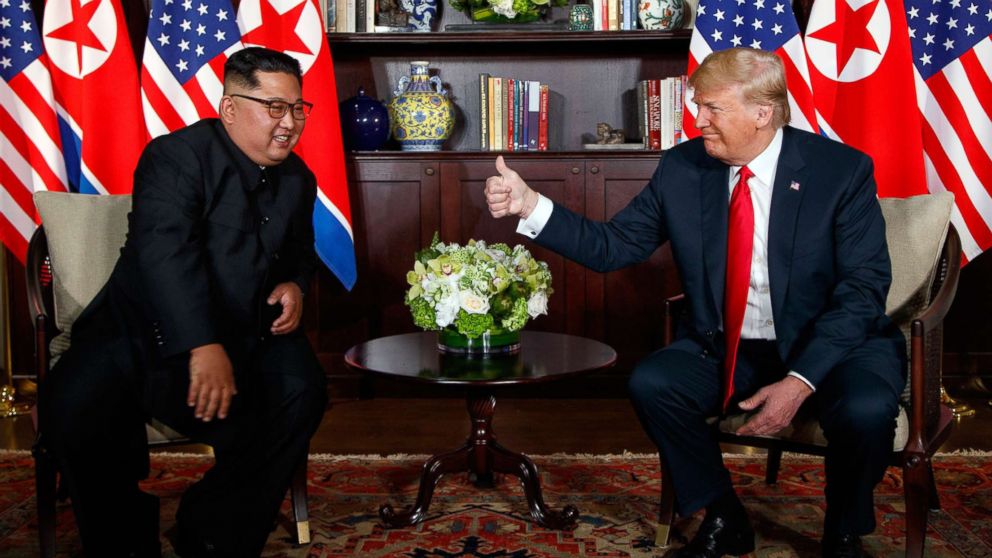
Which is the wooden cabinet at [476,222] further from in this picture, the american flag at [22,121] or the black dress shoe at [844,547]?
the black dress shoe at [844,547]

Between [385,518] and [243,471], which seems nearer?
[243,471]

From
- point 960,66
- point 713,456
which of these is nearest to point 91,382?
point 713,456

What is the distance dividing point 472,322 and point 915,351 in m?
1.07

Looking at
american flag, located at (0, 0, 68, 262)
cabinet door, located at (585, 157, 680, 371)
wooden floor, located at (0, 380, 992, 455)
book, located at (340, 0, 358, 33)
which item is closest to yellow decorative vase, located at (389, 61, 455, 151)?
book, located at (340, 0, 358, 33)

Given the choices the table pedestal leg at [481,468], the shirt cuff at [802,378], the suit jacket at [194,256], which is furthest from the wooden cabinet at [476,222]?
the shirt cuff at [802,378]

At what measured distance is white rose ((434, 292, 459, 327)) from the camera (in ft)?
8.67

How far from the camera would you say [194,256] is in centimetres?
227

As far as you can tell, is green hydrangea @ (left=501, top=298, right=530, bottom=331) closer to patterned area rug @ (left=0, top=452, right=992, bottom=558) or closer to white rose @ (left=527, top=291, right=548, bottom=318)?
white rose @ (left=527, top=291, right=548, bottom=318)

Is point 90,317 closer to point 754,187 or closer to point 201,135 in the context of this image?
point 201,135

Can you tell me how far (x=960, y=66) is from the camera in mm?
3922

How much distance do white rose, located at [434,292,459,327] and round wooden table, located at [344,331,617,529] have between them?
4.1 inches

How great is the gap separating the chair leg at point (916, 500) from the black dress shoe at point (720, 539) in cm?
36

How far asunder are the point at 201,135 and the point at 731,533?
62.0 inches

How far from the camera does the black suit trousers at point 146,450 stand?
2219mm
